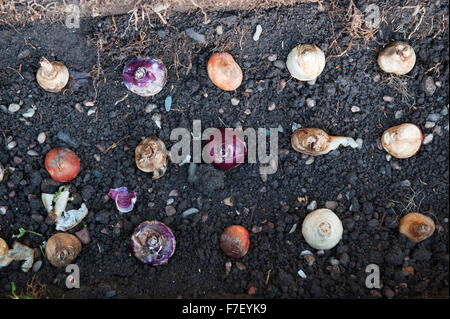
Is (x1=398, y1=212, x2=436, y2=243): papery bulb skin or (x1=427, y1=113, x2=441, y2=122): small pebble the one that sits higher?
(x1=427, y1=113, x2=441, y2=122): small pebble

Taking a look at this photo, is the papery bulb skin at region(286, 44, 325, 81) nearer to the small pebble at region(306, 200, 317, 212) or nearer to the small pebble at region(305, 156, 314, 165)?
the small pebble at region(305, 156, 314, 165)

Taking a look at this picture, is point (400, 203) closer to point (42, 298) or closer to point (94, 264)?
point (94, 264)

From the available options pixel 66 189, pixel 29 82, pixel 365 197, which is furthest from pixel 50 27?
pixel 365 197

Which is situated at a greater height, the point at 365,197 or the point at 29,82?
the point at 29,82

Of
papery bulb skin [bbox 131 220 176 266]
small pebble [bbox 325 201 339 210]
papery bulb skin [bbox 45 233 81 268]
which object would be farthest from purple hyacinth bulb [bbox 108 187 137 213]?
small pebble [bbox 325 201 339 210]

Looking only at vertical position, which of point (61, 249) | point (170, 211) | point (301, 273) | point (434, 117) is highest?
point (434, 117)

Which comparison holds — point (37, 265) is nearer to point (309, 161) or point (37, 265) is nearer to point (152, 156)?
point (152, 156)

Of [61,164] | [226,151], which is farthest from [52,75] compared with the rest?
[226,151]
